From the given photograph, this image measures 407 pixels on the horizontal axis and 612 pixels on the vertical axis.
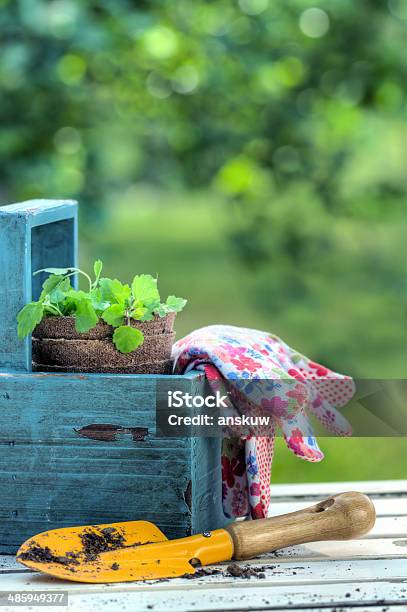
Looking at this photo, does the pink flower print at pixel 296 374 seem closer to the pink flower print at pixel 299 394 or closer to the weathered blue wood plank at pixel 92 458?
the pink flower print at pixel 299 394

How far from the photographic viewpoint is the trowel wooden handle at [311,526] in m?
1.48

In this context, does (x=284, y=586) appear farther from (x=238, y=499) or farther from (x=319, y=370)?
(x=319, y=370)

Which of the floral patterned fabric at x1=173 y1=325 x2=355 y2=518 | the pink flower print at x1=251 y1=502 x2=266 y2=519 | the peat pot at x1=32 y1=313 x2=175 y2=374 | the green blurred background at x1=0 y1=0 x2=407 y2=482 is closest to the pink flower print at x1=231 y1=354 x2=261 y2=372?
the floral patterned fabric at x1=173 y1=325 x2=355 y2=518

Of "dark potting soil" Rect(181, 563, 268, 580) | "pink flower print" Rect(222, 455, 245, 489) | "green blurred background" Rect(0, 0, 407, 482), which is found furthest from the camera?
"green blurred background" Rect(0, 0, 407, 482)

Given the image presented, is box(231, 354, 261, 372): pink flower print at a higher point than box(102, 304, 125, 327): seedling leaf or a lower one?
lower

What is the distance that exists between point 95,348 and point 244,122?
199 centimetres

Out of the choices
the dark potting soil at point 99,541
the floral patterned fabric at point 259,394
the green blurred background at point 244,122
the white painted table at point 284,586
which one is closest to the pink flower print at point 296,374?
the floral patterned fabric at point 259,394

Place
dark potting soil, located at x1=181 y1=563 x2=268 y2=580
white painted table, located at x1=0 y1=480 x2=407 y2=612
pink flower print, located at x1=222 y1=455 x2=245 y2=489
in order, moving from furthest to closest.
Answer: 1. pink flower print, located at x1=222 y1=455 x2=245 y2=489
2. dark potting soil, located at x1=181 y1=563 x2=268 y2=580
3. white painted table, located at x1=0 y1=480 x2=407 y2=612

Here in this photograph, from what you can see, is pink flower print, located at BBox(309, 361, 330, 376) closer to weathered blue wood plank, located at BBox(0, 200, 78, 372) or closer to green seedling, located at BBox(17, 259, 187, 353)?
green seedling, located at BBox(17, 259, 187, 353)

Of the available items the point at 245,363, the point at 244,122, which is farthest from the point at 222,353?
the point at 244,122

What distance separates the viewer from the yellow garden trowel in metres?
1.40

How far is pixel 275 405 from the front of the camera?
5.11 feet

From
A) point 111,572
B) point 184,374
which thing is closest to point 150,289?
point 184,374

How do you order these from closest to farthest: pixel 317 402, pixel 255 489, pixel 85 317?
pixel 85 317
pixel 255 489
pixel 317 402
